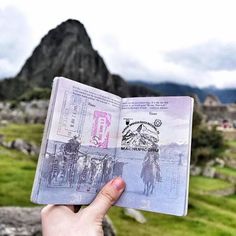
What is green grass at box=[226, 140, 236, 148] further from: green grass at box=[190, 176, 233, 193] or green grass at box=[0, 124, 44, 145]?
green grass at box=[0, 124, 44, 145]

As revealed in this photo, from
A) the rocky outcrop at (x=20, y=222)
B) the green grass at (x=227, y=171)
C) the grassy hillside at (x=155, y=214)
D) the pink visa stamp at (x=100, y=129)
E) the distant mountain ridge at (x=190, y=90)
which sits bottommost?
the rocky outcrop at (x=20, y=222)

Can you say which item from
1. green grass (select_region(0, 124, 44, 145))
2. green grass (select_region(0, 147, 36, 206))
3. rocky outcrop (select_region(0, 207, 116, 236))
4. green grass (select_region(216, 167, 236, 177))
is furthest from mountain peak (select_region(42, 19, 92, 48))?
green grass (select_region(216, 167, 236, 177))

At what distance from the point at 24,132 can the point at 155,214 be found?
78 cm

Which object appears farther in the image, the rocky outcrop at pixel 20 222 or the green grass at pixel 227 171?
the green grass at pixel 227 171

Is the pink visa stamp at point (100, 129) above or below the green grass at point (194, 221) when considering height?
above

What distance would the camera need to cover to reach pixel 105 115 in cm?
63

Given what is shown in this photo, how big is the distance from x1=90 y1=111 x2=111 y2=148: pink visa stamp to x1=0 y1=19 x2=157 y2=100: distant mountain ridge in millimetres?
1227

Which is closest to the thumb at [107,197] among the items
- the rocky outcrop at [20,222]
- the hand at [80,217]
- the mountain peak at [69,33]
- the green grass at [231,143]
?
the hand at [80,217]

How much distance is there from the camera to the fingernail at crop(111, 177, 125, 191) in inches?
23.3

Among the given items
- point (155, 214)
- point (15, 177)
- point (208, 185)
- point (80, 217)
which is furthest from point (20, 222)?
point (80, 217)

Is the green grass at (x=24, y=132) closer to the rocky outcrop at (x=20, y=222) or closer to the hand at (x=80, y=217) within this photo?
the rocky outcrop at (x=20, y=222)

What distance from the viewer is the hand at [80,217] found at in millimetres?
534

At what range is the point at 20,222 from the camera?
1.51 m

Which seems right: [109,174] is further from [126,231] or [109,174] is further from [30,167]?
[30,167]
